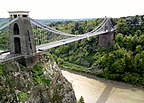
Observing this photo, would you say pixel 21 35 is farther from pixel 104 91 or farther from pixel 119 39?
pixel 119 39

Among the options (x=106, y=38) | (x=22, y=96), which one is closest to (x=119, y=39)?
(x=106, y=38)

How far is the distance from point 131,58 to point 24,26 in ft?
42.3

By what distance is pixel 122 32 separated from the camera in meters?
29.4

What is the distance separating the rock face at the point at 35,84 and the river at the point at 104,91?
3.71m

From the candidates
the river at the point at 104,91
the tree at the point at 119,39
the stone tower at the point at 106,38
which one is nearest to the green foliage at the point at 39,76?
the river at the point at 104,91

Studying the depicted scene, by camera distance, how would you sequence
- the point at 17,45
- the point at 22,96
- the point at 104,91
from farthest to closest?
the point at 104,91 < the point at 17,45 < the point at 22,96

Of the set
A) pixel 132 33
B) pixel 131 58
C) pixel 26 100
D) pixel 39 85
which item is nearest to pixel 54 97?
pixel 39 85

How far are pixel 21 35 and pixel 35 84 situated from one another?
Result: 2.69 metres

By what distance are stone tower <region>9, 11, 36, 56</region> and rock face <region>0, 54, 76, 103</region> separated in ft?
3.33

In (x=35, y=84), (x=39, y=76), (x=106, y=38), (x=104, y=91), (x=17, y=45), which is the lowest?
(x=104, y=91)

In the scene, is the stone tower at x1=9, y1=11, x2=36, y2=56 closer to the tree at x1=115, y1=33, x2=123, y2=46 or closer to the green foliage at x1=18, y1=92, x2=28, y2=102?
the green foliage at x1=18, y1=92, x2=28, y2=102

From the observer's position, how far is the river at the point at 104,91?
18125mm

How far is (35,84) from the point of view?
43.2 ft

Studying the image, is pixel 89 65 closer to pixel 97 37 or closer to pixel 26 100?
pixel 97 37
